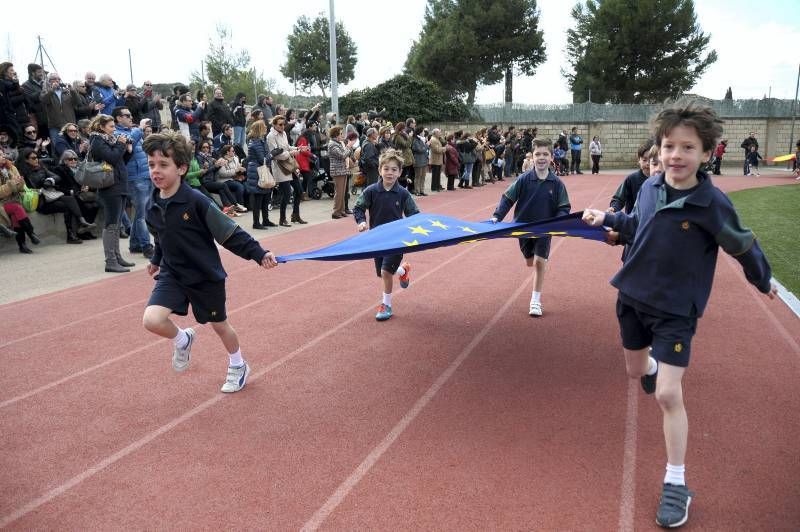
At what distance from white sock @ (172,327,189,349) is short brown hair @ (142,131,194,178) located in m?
1.21

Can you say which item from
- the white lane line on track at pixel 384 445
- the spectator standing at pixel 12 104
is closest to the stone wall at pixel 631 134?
the spectator standing at pixel 12 104

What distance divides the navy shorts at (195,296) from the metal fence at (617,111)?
105 ft

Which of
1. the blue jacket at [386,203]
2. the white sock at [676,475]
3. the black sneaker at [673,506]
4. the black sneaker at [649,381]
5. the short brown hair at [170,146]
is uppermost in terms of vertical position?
the short brown hair at [170,146]

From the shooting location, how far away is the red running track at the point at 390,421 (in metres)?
Answer: 3.07

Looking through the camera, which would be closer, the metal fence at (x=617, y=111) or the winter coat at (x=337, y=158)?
the winter coat at (x=337, y=158)

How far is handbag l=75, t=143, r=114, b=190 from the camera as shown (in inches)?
328

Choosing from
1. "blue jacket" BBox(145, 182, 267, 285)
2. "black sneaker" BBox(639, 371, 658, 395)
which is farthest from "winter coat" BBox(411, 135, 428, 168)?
"black sneaker" BBox(639, 371, 658, 395)

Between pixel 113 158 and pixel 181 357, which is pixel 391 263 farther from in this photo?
pixel 113 158

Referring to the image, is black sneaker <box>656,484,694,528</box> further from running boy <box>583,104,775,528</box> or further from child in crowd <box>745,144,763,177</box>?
child in crowd <box>745,144,763,177</box>

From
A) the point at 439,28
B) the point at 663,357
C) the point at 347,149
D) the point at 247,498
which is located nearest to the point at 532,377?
the point at 663,357

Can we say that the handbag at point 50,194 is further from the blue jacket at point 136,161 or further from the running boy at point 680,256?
the running boy at point 680,256

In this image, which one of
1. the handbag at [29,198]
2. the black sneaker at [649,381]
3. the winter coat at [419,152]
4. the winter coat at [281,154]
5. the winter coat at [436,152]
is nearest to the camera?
the black sneaker at [649,381]

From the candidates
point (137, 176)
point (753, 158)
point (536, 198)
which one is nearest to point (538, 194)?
point (536, 198)

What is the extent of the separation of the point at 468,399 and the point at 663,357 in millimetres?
1666
